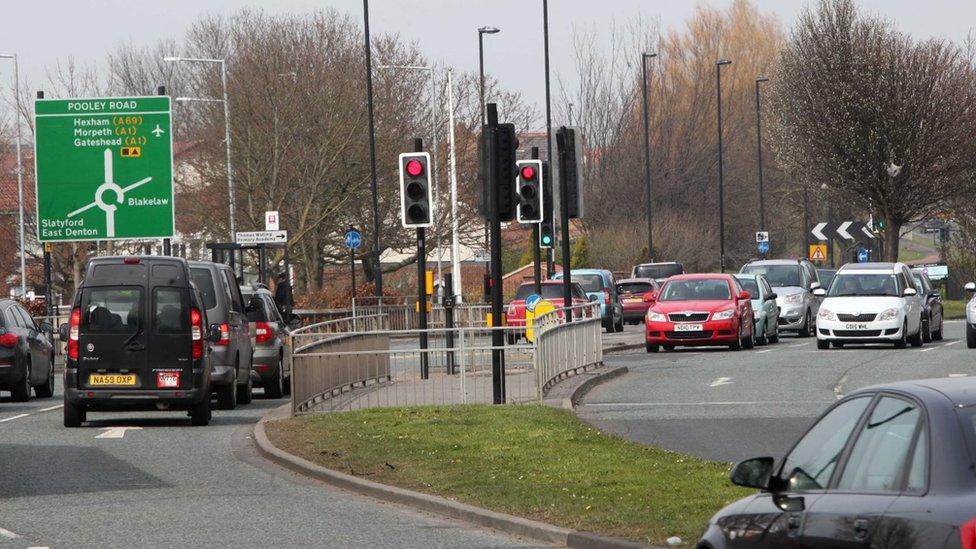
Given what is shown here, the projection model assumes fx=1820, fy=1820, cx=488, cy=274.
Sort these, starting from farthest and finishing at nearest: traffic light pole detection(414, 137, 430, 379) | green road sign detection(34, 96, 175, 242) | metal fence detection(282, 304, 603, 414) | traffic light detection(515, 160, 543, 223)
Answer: green road sign detection(34, 96, 175, 242), traffic light detection(515, 160, 543, 223), traffic light pole detection(414, 137, 430, 379), metal fence detection(282, 304, 603, 414)

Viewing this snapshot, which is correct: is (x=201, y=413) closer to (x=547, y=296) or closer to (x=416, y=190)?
(x=416, y=190)

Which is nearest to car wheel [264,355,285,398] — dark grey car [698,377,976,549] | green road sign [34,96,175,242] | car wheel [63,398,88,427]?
car wheel [63,398,88,427]

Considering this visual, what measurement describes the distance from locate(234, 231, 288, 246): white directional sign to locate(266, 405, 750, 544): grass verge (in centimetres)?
1994

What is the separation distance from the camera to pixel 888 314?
1380 inches

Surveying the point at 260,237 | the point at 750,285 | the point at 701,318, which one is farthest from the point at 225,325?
the point at 750,285

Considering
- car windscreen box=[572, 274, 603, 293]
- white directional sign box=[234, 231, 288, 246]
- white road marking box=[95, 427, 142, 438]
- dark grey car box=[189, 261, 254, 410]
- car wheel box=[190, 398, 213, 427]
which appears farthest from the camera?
car windscreen box=[572, 274, 603, 293]

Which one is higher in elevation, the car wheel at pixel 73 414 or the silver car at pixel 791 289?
the silver car at pixel 791 289

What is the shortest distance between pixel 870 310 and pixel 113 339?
18001mm

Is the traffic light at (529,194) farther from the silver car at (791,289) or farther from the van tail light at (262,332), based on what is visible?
the silver car at (791,289)

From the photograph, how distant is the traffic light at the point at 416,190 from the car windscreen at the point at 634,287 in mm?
30015

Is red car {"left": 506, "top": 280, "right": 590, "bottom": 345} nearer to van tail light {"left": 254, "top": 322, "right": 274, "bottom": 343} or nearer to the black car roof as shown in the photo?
van tail light {"left": 254, "top": 322, "right": 274, "bottom": 343}

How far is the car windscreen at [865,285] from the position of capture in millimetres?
35719

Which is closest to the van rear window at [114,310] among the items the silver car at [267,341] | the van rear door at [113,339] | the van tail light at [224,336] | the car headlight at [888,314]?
the van rear door at [113,339]

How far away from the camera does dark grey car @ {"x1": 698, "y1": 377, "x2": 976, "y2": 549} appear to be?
5.70 m
